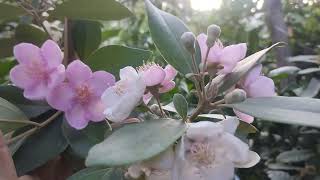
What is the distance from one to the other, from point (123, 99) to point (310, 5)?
1.43 metres

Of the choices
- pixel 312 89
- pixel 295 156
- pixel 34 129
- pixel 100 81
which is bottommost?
pixel 295 156

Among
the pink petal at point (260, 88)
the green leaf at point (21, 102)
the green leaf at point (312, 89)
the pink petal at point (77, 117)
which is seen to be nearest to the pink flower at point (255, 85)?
the pink petal at point (260, 88)

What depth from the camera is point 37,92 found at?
0.62m

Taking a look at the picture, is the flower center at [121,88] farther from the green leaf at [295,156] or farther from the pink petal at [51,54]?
the green leaf at [295,156]

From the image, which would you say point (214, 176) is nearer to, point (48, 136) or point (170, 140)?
point (170, 140)

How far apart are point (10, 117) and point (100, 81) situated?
5.7 inches

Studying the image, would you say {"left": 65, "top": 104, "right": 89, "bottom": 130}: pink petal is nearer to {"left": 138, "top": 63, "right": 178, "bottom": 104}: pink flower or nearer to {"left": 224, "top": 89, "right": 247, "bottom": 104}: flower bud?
{"left": 138, "top": 63, "right": 178, "bottom": 104}: pink flower

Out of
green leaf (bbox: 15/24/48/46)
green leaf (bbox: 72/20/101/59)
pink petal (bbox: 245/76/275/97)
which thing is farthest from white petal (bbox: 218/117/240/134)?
green leaf (bbox: 15/24/48/46)

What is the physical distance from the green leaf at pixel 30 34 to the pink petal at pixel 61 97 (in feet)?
1.10

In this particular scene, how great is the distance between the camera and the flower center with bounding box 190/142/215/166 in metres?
0.49

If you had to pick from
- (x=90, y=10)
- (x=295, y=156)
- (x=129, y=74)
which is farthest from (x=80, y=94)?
(x=295, y=156)

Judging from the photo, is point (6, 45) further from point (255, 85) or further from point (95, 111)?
point (255, 85)

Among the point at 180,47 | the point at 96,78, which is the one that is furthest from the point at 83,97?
the point at 180,47

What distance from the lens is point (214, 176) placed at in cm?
52
